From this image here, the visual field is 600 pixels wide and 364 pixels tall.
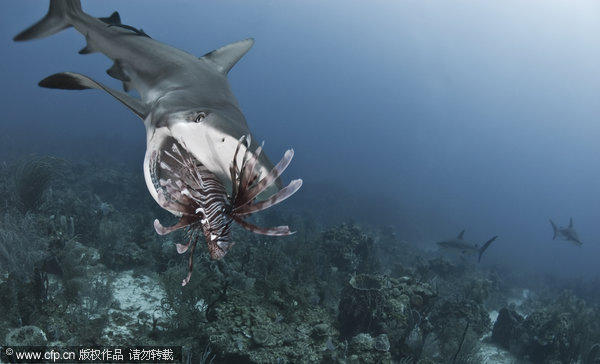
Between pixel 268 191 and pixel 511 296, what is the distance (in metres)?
20.8

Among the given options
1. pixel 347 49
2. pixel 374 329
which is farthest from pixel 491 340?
pixel 347 49

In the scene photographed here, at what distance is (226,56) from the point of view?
13.4 feet

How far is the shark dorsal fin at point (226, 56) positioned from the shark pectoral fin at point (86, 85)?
145cm

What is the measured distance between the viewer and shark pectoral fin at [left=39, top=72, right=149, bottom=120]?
95.3 inches

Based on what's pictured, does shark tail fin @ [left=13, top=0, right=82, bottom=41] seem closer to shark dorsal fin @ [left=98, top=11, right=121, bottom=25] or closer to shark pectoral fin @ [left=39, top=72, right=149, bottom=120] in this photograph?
shark dorsal fin @ [left=98, top=11, right=121, bottom=25]

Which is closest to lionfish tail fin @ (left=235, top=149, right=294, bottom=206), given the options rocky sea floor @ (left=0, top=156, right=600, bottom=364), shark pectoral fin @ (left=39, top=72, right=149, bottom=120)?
shark pectoral fin @ (left=39, top=72, right=149, bottom=120)

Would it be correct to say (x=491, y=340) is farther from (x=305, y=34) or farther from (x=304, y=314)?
(x=305, y=34)

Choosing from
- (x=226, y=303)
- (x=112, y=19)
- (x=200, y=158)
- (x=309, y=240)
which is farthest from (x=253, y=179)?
(x=309, y=240)

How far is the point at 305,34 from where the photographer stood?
435 feet

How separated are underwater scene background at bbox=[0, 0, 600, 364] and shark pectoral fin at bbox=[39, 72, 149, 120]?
10.8 ft

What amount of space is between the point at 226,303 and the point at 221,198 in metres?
3.85

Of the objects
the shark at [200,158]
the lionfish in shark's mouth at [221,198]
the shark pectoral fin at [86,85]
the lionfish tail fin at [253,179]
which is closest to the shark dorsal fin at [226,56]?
the shark at [200,158]

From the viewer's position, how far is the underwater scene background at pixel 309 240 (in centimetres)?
509

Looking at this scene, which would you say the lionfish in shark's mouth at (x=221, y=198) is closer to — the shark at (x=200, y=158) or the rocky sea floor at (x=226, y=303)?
the shark at (x=200, y=158)
